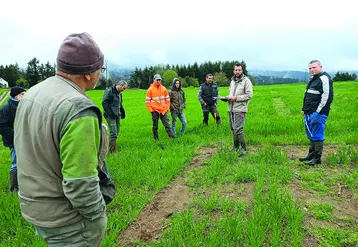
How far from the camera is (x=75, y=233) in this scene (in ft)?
5.93

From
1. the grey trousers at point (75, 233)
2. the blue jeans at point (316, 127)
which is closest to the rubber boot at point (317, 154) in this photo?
the blue jeans at point (316, 127)

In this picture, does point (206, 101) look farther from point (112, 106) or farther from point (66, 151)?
point (66, 151)

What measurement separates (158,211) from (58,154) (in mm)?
2851

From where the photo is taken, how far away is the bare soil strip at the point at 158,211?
364 cm

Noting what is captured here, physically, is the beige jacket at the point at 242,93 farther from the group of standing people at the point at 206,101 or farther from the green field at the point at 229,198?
the green field at the point at 229,198

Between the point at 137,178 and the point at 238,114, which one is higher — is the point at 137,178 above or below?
below

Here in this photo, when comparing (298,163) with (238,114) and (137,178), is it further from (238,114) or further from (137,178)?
(137,178)

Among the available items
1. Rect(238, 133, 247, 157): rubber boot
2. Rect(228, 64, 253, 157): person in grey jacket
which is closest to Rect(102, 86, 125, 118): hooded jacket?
Rect(228, 64, 253, 157): person in grey jacket

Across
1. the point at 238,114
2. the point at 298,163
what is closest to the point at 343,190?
A: the point at 298,163

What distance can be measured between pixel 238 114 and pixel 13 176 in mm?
4743

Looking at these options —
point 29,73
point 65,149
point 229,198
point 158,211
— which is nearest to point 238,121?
point 229,198

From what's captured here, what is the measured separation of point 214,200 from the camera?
4.23m

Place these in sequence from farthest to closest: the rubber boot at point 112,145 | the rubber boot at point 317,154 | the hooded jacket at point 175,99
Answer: the hooded jacket at point 175,99
the rubber boot at point 112,145
the rubber boot at point 317,154

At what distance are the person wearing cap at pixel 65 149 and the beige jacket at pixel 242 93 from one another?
4.99m
